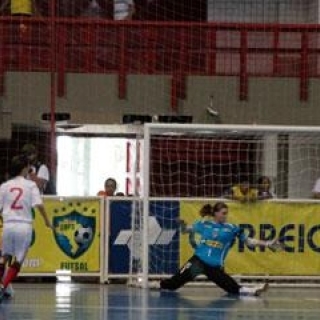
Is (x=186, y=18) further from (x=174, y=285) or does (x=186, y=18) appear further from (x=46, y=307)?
(x=46, y=307)

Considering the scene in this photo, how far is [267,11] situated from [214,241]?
9.79 m

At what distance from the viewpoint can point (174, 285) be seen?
65.8ft

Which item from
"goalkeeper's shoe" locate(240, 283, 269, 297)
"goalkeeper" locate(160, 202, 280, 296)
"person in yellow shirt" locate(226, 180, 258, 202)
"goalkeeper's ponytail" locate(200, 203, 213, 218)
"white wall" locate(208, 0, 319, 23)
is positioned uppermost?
"white wall" locate(208, 0, 319, 23)

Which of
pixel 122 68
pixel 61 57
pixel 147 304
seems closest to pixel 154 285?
pixel 147 304

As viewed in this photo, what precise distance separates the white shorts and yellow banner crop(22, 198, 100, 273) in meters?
4.32

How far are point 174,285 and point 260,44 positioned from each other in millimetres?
7362

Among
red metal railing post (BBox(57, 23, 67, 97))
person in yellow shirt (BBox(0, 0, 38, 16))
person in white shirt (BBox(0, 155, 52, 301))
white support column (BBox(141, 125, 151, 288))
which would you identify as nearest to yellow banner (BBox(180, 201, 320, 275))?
white support column (BBox(141, 125, 151, 288))

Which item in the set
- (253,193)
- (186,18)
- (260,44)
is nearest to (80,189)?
(186,18)

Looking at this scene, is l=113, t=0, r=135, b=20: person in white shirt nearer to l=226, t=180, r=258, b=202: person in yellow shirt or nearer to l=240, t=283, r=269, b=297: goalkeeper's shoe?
l=226, t=180, r=258, b=202: person in yellow shirt

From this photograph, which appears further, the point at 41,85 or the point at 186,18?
the point at 186,18

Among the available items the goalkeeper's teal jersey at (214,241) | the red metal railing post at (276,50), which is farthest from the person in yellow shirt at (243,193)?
the red metal railing post at (276,50)

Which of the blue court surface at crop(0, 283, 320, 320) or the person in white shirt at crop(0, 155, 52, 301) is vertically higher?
the person in white shirt at crop(0, 155, 52, 301)

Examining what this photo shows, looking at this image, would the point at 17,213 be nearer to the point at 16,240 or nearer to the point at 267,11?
the point at 16,240

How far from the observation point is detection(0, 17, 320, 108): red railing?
25.0 m
